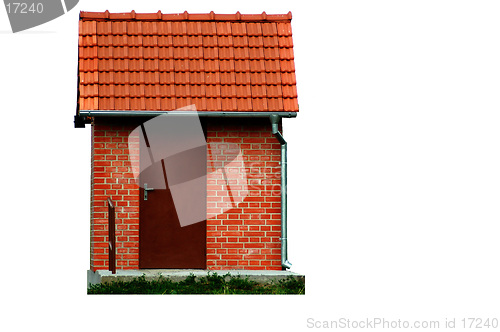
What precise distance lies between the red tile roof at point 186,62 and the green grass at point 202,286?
8.95ft

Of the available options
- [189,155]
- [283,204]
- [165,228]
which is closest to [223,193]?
[189,155]

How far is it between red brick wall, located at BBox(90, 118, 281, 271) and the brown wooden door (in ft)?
0.45

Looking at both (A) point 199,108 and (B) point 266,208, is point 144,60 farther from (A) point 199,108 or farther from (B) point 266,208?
(B) point 266,208

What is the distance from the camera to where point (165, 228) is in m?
16.3

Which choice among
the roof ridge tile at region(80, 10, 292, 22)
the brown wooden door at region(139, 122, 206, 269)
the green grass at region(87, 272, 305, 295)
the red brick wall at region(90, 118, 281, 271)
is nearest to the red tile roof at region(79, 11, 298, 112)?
the roof ridge tile at region(80, 10, 292, 22)

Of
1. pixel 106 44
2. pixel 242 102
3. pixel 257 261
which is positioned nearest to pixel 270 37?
pixel 242 102

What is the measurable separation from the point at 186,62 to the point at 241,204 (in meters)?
2.49

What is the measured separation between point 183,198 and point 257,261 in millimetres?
1577

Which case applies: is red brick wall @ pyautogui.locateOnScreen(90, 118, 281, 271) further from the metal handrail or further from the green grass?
the green grass

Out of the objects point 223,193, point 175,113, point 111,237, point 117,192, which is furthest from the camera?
point 223,193

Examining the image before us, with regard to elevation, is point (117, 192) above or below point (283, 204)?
above

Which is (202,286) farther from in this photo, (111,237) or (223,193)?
(223,193)

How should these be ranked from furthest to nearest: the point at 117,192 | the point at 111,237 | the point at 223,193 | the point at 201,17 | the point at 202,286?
the point at 201,17 < the point at 223,193 < the point at 117,192 < the point at 111,237 < the point at 202,286

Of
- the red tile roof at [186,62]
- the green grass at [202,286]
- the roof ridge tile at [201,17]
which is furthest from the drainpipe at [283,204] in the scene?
the roof ridge tile at [201,17]
